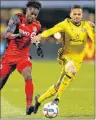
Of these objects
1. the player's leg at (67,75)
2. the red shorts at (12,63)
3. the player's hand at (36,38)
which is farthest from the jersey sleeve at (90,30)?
the red shorts at (12,63)

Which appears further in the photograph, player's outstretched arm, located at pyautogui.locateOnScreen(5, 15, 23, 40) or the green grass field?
the green grass field

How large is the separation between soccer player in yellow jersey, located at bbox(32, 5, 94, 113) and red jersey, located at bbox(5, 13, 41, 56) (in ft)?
1.91

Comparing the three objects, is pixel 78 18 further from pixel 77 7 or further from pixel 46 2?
pixel 46 2

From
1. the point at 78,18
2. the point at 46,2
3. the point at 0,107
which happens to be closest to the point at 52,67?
the point at 46,2

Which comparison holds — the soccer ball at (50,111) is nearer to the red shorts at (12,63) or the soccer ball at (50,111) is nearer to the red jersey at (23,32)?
the red shorts at (12,63)

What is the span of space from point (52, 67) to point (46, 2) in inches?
364

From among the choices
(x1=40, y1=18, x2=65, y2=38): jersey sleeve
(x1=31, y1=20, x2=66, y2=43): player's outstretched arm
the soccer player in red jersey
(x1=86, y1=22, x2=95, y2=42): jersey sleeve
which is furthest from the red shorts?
(x1=86, y1=22, x2=95, y2=42): jersey sleeve

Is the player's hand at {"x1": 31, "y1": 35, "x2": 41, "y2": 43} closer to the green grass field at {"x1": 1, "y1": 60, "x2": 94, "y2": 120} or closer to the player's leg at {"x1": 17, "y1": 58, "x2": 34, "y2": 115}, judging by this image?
the player's leg at {"x1": 17, "y1": 58, "x2": 34, "y2": 115}

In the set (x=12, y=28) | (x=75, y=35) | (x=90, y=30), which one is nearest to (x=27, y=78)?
(x=12, y=28)

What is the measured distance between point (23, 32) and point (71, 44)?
3.26ft

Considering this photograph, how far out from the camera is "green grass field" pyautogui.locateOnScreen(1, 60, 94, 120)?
12.0m

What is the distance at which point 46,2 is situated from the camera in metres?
35.8

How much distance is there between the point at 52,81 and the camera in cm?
2044

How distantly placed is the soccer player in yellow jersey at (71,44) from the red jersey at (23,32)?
0.58m
